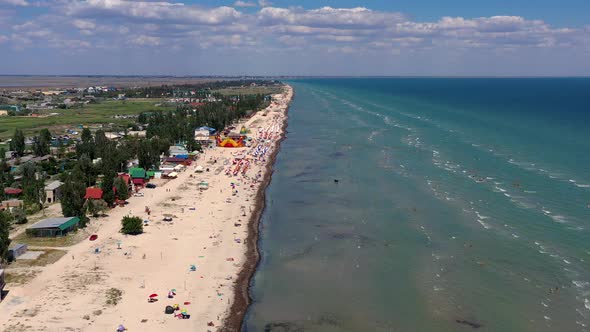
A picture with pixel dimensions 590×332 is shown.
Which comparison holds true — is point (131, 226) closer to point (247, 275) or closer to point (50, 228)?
point (50, 228)

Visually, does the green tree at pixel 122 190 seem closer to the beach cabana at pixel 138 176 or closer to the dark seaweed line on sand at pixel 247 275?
the beach cabana at pixel 138 176

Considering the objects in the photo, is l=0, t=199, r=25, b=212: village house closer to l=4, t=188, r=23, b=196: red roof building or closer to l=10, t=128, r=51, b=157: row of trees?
l=4, t=188, r=23, b=196: red roof building

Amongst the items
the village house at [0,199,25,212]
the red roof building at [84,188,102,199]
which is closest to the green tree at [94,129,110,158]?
the red roof building at [84,188,102,199]

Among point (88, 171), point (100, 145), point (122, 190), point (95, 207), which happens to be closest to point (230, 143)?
point (100, 145)

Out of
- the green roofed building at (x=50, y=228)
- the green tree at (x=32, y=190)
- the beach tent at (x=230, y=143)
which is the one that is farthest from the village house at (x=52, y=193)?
the beach tent at (x=230, y=143)

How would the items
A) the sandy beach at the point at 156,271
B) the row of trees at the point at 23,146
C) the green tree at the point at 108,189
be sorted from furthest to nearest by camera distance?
the row of trees at the point at 23,146, the green tree at the point at 108,189, the sandy beach at the point at 156,271

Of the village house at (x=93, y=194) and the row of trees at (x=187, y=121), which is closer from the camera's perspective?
the village house at (x=93, y=194)
